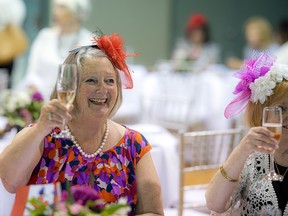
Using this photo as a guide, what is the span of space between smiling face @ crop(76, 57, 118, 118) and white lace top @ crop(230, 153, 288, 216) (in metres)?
0.57

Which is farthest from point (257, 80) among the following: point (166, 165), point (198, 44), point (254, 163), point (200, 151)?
point (198, 44)

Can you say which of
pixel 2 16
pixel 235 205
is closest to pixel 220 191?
pixel 235 205

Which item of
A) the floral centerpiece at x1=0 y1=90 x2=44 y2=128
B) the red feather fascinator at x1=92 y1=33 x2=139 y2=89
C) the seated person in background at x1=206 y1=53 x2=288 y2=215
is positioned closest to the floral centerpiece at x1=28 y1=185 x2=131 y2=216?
the seated person in background at x1=206 y1=53 x2=288 y2=215

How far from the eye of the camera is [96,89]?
8.16 feet

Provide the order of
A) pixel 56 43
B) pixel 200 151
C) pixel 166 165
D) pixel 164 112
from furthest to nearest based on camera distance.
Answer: pixel 164 112
pixel 56 43
pixel 166 165
pixel 200 151

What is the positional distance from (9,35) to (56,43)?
209 cm

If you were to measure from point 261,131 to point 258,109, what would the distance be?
331mm

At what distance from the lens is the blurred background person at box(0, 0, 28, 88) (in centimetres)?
762

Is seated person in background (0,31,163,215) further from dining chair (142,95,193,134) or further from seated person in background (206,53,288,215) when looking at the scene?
dining chair (142,95,193,134)

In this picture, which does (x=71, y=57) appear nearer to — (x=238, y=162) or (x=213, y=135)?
(x=238, y=162)

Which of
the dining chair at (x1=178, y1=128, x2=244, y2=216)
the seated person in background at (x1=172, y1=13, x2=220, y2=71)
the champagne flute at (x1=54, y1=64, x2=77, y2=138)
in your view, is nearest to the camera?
the champagne flute at (x1=54, y1=64, x2=77, y2=138)

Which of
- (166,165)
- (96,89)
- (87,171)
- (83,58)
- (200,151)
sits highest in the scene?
(83,58)

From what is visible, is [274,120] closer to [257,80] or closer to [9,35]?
[257,80]

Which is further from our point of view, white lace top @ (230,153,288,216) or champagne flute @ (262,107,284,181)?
white lace top @ (230,153,288,216)
